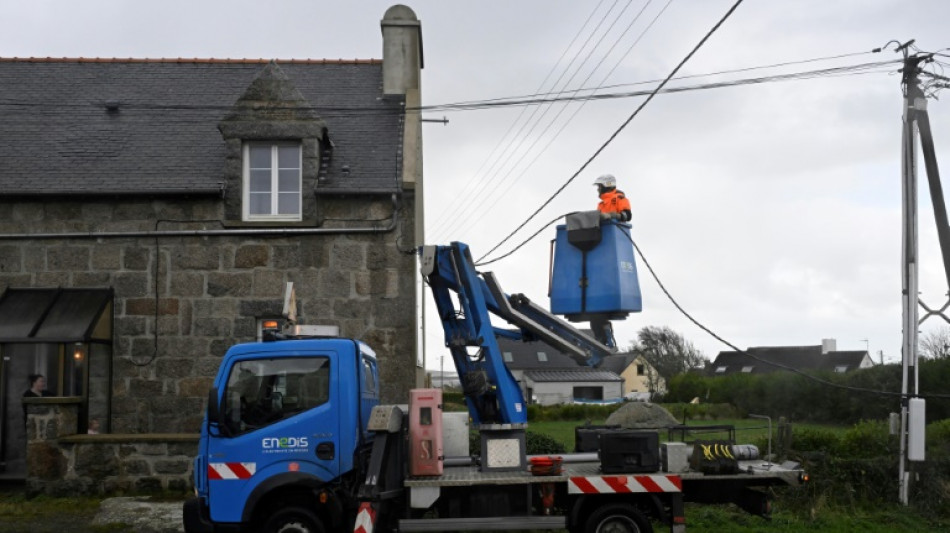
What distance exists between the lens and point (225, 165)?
55.2ft

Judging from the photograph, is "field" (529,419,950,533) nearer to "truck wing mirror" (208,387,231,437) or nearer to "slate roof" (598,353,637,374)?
"truck wing mirror" (208,387,231,437)

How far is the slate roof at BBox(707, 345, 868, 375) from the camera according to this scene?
79750 millimetres

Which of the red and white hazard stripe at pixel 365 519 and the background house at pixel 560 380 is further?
the background house at pixel 560 380

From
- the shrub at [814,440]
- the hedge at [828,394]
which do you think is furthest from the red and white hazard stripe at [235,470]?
the hedge at [828,394]

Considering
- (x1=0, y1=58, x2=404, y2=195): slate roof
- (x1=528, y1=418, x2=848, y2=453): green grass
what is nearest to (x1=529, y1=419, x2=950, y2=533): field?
(x1=528, y1=418, x2=848, y2=453): green grass

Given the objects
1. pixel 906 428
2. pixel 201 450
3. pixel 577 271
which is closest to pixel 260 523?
pixel 201 450

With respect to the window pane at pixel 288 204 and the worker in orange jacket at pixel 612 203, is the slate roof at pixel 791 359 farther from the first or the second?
the worker in orange jacket at pixel 612 203

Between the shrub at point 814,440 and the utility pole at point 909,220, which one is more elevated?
the utility pole at point 909,220

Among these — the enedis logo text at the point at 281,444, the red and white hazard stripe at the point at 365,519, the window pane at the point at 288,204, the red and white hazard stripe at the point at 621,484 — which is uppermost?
the window pane at the point at 288,204

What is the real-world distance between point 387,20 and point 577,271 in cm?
935

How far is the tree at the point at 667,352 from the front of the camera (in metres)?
75.2

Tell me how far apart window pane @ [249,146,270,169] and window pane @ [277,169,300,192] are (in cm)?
28

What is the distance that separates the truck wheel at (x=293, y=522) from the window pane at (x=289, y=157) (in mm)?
8313

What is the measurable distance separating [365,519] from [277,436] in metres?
1.42
